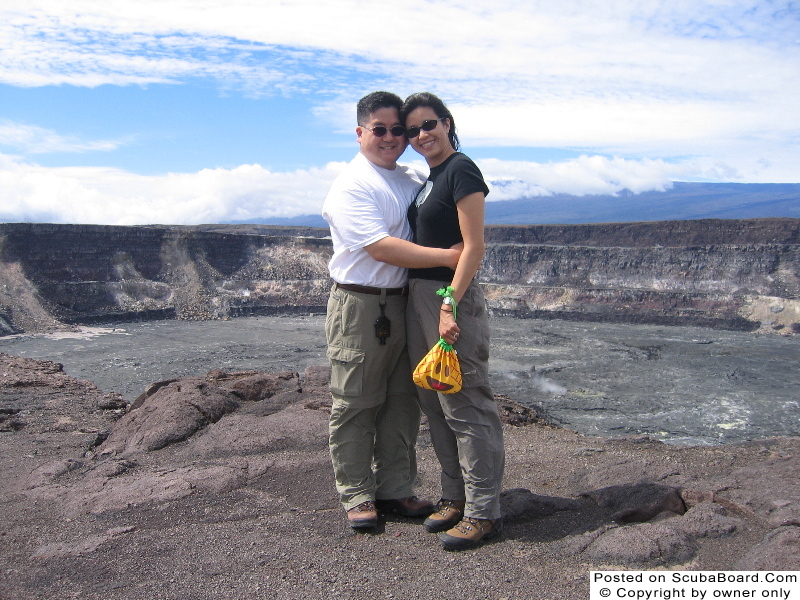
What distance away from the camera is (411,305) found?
151 inches

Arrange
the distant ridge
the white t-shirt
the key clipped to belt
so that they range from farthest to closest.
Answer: the distant ridge, the key clipped to belt, the white t-shirt

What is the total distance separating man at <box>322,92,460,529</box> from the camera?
3717 mm

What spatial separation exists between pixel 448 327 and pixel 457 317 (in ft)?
0.56

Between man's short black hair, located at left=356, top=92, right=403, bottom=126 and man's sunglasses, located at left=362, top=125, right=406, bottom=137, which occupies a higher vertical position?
man's short black hair, located at left=356, top=92, right=403, bottom=126

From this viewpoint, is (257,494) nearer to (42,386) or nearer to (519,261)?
(42,386)

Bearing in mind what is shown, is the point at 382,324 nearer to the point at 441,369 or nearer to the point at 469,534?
the point at 441,369

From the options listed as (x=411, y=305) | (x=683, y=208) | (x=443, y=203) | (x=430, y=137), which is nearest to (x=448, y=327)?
(x=411, y=305)

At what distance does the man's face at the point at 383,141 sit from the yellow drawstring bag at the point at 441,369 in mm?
944

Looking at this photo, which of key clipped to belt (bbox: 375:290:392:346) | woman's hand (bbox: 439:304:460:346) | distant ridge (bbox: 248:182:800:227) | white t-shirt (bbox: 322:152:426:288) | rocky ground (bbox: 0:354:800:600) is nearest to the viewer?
rocky ground (bbox: 0:354:800:600)

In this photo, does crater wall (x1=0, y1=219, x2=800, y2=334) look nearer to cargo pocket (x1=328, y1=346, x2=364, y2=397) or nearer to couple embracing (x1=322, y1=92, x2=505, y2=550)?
cargo pocket (x1=328, y1=346, x2=364, y2=397)

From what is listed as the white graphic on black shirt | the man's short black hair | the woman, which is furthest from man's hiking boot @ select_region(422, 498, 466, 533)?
the man's short black hair

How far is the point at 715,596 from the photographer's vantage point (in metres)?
2.87

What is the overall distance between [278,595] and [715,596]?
6.59 feet

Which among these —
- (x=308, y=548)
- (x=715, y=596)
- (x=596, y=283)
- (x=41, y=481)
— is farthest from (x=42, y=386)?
(x=596, y=283)
